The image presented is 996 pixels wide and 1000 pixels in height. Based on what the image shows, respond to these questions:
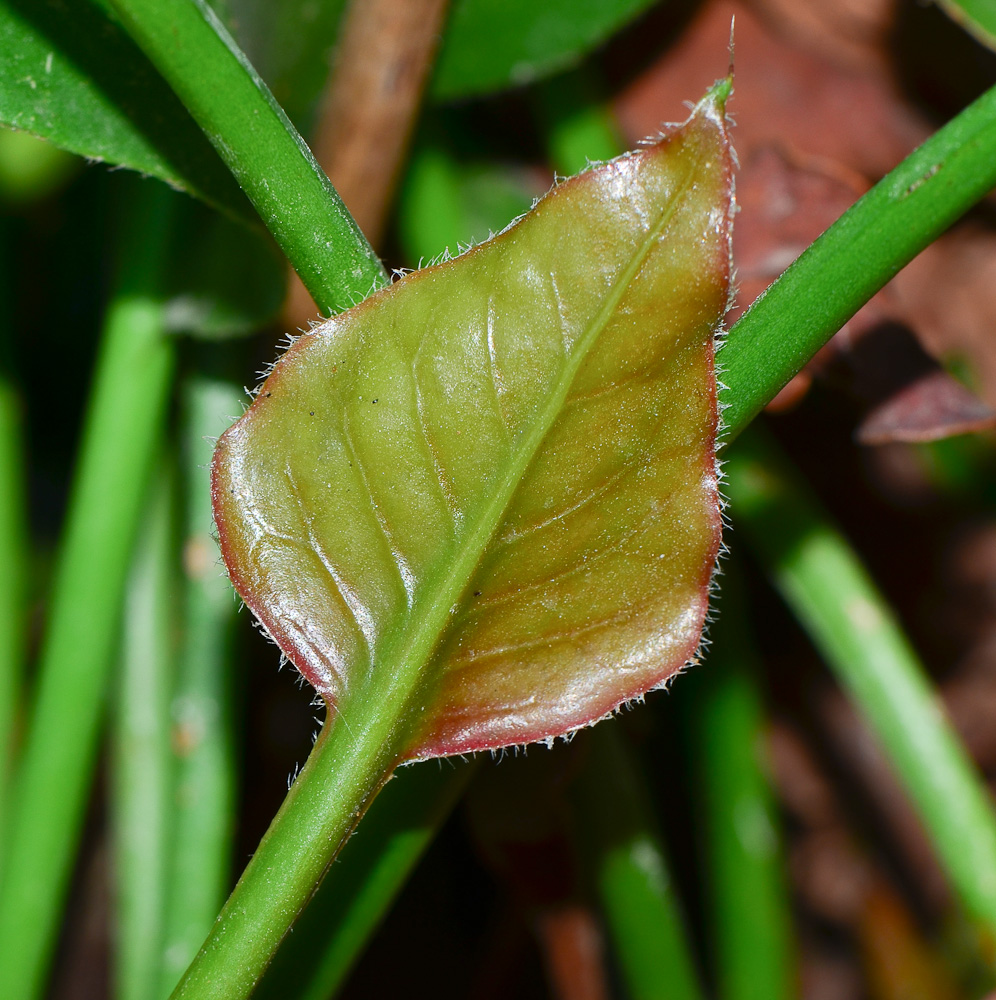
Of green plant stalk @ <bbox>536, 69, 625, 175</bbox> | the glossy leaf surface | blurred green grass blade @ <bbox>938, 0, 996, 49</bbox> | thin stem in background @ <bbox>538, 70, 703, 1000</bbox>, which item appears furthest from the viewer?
green plant stalk @ <bbox>536, 69, 625, 175</bbox>

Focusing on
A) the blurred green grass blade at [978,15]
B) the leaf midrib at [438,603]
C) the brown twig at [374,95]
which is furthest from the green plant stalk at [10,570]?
the blurred green grass blade at [978,15]

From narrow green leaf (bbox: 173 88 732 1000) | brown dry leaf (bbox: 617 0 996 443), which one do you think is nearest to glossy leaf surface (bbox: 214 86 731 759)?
narrow green leaf (bbox: 173 88 732 1000)

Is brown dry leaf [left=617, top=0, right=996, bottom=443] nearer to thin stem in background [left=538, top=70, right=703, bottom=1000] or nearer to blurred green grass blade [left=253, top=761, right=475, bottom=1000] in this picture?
thin stem in background [left=538, top=70, right=703, bottom=1000]

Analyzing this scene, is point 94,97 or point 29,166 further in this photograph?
point 29,166

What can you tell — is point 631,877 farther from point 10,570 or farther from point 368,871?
point 10,570

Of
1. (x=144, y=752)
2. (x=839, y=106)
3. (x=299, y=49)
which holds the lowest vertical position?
(x=144, y=752)

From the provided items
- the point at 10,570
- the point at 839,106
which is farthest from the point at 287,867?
the point at 839,106

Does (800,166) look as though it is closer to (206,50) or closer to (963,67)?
(963,67)
